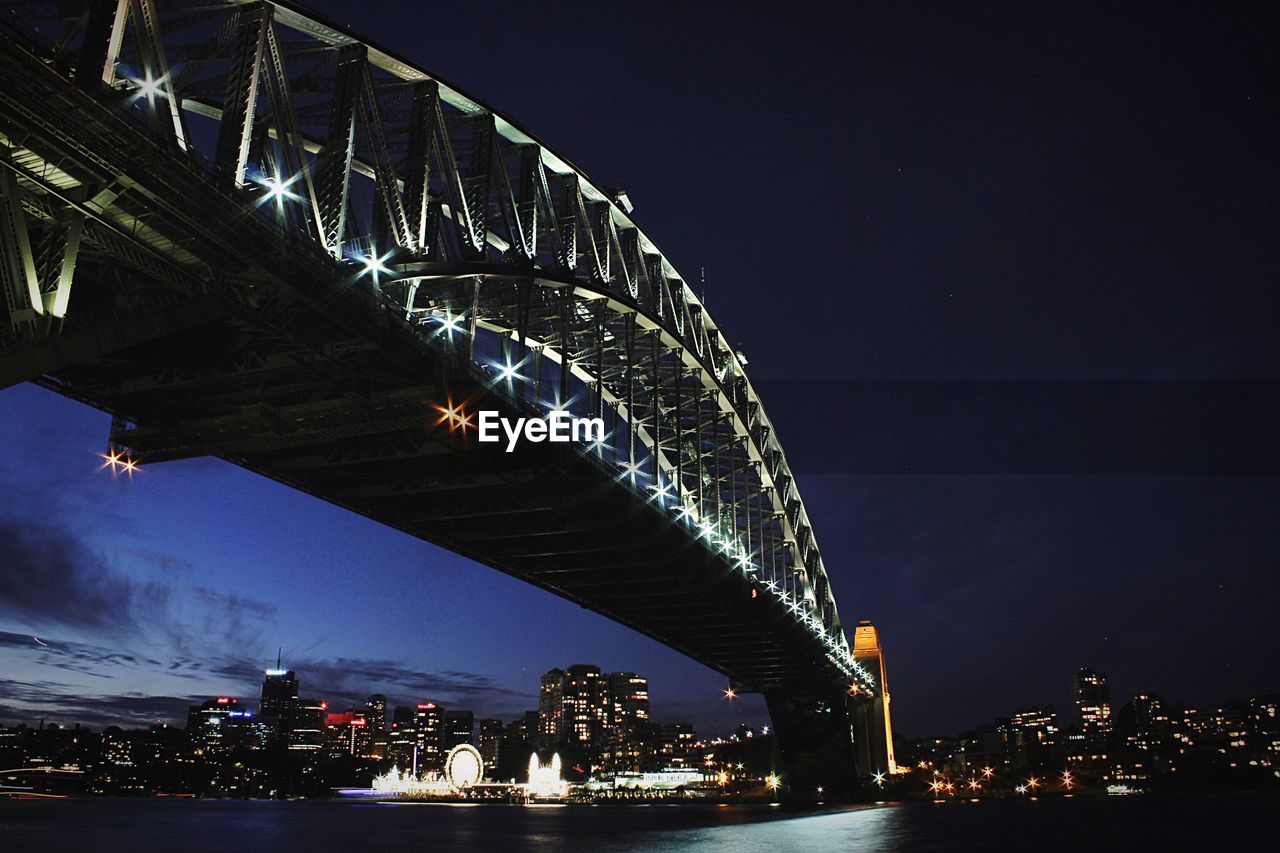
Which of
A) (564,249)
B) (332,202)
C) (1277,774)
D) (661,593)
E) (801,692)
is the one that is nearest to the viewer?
(332,202)

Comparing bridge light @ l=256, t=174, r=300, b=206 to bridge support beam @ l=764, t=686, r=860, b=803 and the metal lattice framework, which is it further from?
bridge support beam @ l=764, t=686, r=860, b=803

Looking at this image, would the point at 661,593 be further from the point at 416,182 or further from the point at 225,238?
the point at 225,238

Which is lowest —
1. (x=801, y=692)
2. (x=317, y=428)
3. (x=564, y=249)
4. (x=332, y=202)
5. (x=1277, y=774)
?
(x=1277, y=774)

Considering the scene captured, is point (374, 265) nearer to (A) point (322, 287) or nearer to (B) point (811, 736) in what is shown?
(A) point (322, 287)

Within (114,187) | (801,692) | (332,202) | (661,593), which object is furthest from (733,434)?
(114,187)

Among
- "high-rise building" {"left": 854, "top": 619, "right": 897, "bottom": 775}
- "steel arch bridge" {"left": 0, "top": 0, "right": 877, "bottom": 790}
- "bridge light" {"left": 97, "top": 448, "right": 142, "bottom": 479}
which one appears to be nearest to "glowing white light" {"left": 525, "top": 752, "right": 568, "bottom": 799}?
"high-rise building" {"left": 854, "top": 619, "right": 897, "bottom": 775}

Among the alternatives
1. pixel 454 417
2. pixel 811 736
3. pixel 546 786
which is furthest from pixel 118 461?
pixel 546 786

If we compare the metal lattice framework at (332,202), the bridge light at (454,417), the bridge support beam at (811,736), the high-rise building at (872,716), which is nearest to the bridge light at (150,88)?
the metal lattice framework at (332,202)

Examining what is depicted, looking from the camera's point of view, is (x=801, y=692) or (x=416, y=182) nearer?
(x=416, y=182)
